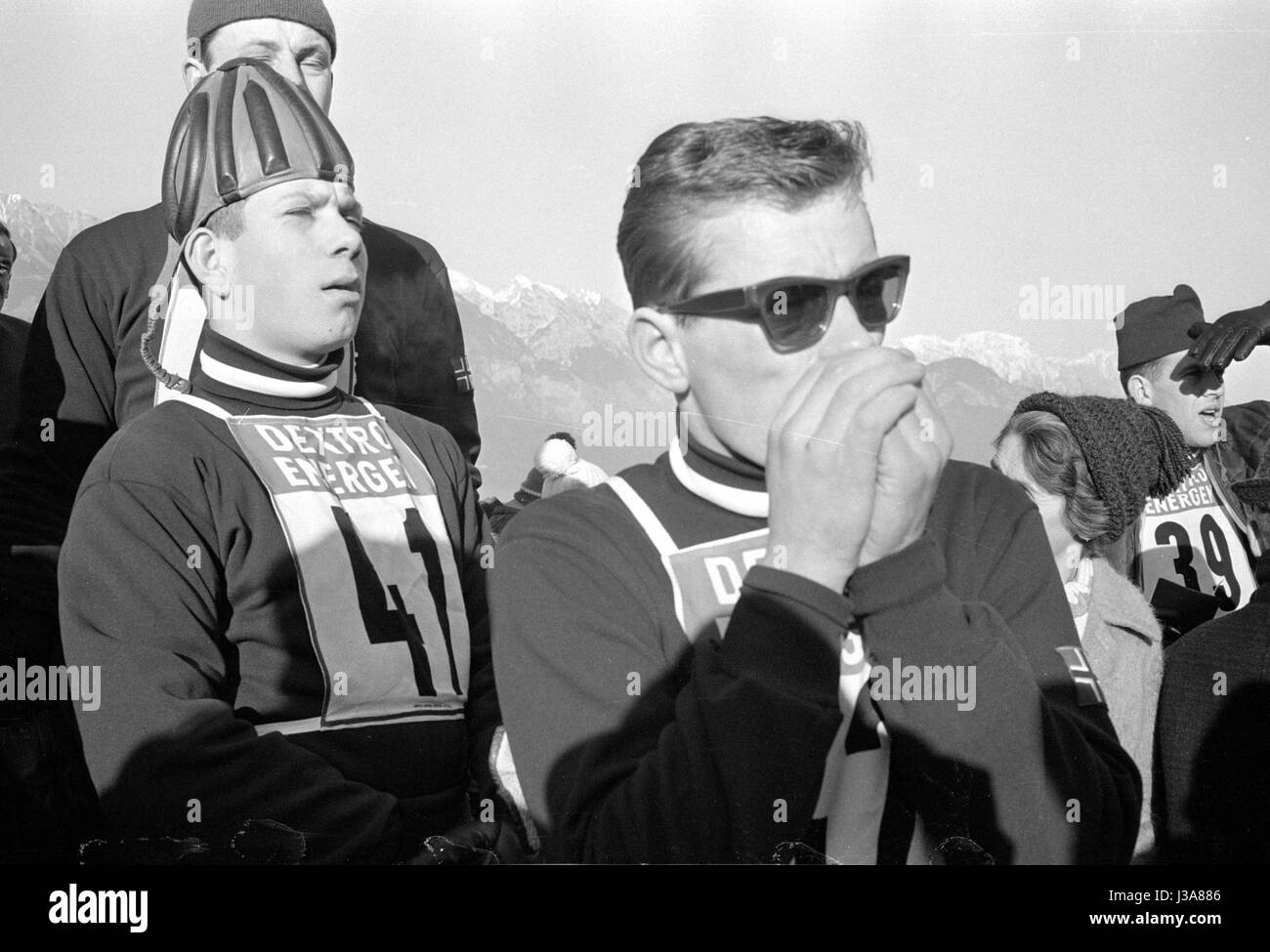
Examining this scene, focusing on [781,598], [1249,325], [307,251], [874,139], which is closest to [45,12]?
[307,251]

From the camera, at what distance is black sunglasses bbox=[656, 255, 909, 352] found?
6.75ft

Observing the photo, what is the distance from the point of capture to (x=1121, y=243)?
262 cm

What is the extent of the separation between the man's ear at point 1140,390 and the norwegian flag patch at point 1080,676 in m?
0.73

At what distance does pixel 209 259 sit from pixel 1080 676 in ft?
5.26

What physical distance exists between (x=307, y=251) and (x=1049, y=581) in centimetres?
136

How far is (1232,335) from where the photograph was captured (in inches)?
105

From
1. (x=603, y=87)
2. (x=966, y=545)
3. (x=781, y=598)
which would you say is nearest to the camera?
(x=781, y=598)

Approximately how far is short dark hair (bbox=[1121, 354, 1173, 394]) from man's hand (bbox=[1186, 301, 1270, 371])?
0.07 m

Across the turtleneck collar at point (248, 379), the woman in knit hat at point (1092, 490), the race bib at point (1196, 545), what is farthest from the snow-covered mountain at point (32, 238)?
the race bib at point (1196, 545)

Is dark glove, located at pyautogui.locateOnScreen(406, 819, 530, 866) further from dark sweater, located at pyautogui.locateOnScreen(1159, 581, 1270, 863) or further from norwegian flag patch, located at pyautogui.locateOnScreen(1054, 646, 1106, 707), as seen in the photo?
dark sweater, located at pyautogui.locateOnScreen(1159, 581, 1270, 863)

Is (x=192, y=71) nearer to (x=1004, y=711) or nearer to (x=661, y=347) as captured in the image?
(x=661, y=347)

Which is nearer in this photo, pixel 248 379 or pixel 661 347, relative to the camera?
pixel 661 347

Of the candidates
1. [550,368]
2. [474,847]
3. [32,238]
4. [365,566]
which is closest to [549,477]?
[550,368]
